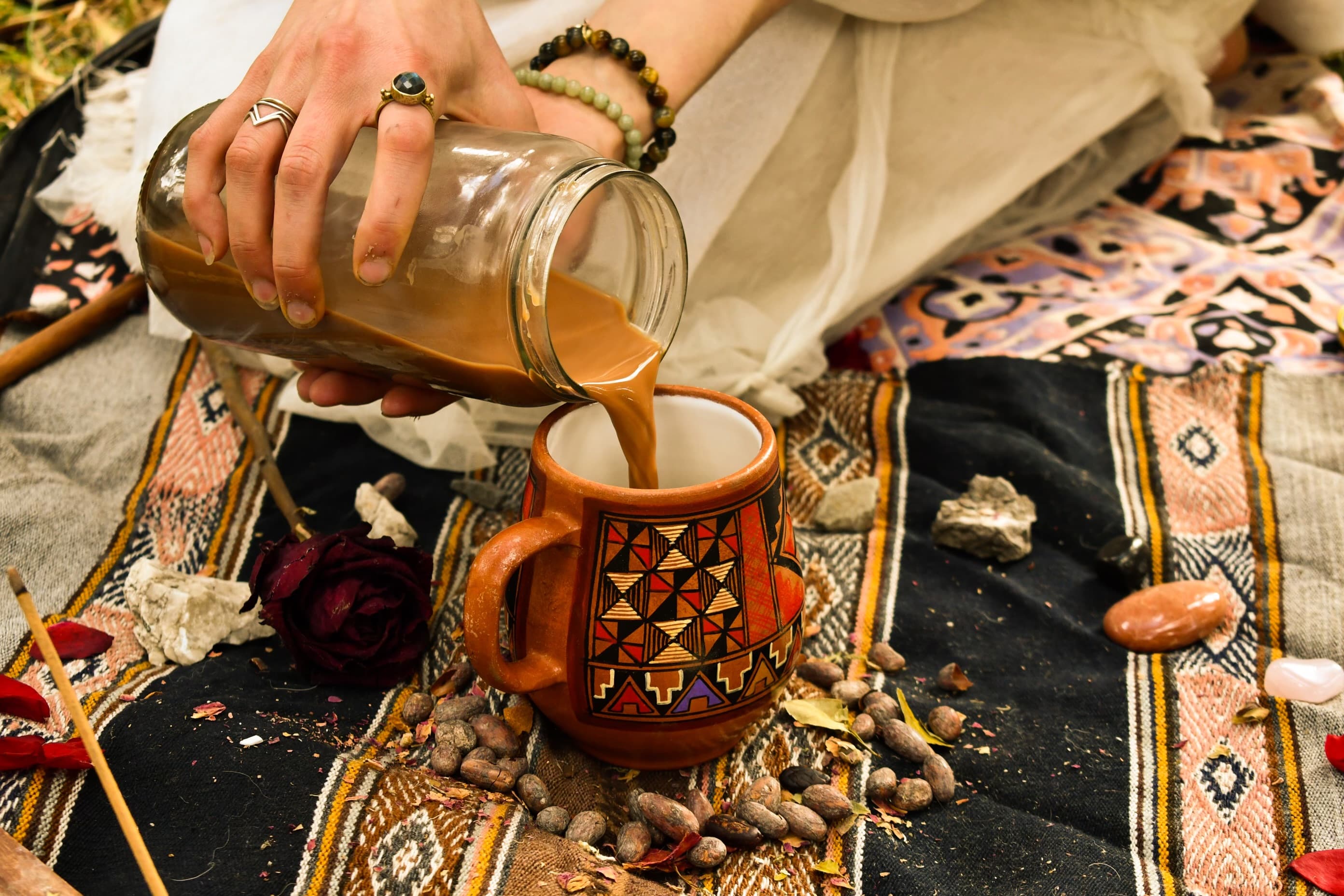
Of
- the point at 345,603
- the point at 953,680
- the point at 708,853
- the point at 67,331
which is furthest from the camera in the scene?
the point at 67,331

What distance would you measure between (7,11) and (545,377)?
169 centimetres

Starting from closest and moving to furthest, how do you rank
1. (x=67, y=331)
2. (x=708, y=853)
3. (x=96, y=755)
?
(x=96, y=755)
(x=708, y=853)
(x=67, y=331)

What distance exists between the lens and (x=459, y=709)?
2.97ft

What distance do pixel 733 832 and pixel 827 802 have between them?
0.27ft

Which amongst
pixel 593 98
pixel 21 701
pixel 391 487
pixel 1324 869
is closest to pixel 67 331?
pixel 391 487

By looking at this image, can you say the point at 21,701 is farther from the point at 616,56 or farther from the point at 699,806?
the point at 616,56

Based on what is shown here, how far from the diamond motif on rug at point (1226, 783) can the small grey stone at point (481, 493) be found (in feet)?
2.41

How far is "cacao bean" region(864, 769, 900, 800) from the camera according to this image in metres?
0.88

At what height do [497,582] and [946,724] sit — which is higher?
[497,582]

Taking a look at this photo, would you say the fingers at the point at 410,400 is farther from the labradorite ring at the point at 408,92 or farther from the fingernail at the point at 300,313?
the labradorite ring at the point at 408,92

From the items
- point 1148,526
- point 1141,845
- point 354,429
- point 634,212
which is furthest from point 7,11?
point 1141,845

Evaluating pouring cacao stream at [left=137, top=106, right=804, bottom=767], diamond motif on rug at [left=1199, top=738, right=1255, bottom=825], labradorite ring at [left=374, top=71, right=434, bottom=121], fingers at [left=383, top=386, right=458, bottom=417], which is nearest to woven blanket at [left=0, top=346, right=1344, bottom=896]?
diamond motif on rug at [left=1199, top=738, right=1255, bottom=825]

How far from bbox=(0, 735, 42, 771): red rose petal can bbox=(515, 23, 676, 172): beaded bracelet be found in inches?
27.0

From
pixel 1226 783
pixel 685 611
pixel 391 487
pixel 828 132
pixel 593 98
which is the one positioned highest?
pixel 593 98
